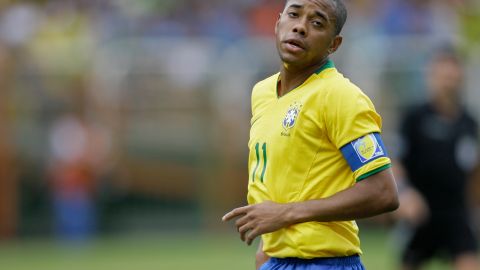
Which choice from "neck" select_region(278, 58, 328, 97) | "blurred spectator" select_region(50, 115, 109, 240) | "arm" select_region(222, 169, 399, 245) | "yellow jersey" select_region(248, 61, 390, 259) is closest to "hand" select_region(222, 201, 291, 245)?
"arm" select_region(222, 169, 399, 245)

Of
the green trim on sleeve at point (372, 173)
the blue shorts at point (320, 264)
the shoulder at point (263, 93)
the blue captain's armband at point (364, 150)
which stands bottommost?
the blue shorts at point (320, 264)

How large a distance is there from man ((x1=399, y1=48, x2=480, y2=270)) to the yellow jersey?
4.93 metres

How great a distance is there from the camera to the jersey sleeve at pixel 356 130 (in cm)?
520

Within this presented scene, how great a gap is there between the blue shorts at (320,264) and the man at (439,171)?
4880 millimetres

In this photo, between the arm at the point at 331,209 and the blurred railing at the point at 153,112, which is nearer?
the arm at the point at 331,209

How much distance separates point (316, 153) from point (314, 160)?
0.04 metres

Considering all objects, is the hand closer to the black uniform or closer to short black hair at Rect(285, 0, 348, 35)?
short black hair at Rect(285, 0, 348, 35)

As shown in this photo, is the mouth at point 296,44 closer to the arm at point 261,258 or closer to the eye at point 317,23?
the eye at point 317,23

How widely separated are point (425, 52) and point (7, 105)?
695 centimetres

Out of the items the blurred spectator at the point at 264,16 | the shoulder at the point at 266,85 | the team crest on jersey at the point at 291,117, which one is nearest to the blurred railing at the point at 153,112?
the blurred spectator at the point at 264,16

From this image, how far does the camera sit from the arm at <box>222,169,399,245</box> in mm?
5250

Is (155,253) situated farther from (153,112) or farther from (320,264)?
(320,264)

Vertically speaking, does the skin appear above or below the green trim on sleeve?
above

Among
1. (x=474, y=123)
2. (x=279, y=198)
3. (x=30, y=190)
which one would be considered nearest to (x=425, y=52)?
(x=30, y=190)
